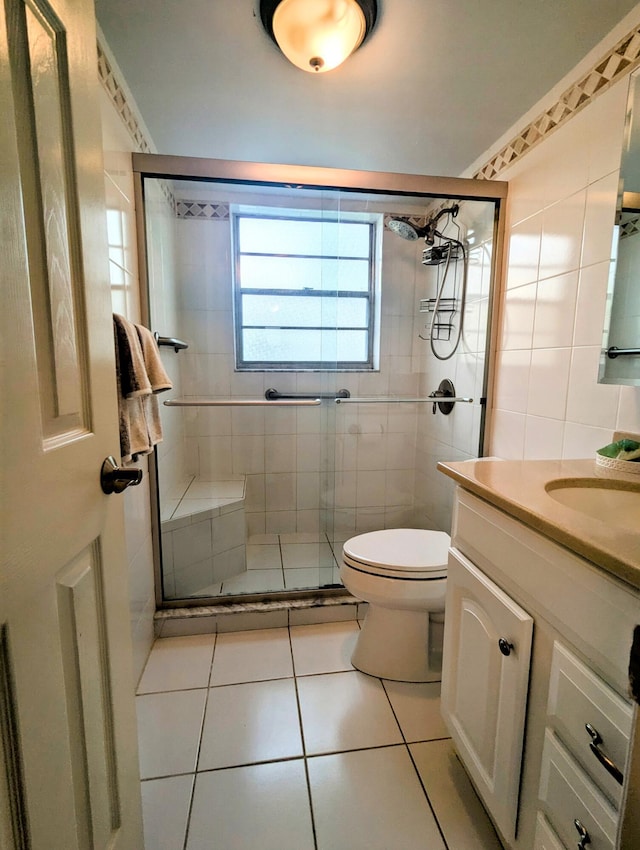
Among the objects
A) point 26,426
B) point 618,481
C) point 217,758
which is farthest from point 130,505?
point 618,481

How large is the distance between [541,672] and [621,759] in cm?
17

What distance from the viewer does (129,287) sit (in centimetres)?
139

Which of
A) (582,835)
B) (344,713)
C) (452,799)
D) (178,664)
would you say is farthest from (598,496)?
(178,664)

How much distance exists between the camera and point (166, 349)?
1.94 metres

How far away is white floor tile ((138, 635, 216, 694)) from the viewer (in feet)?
4.51

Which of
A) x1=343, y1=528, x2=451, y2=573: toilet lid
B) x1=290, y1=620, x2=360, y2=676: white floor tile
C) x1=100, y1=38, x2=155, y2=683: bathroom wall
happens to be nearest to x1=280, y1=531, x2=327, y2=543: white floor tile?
x1=290, y1=620, x2=360, y2=676: white floor tile

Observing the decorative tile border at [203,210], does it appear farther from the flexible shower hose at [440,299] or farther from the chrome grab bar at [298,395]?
the flexible shower hose at [440,299]

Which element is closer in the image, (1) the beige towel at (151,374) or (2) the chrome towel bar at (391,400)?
(1) the beige towel at (151,374)

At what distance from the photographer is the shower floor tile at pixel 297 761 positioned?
3.03 feet

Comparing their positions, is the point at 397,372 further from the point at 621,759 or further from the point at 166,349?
the point at 621,759

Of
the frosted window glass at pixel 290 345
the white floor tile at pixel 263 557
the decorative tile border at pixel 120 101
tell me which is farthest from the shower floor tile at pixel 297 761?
the decorative tile border at pixel 120 101

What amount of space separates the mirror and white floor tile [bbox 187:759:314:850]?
146 centimetres

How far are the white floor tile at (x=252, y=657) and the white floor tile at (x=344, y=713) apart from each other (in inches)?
5.5

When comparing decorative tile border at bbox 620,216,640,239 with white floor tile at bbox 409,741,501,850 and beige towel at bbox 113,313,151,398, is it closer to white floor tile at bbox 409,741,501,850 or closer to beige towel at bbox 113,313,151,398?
beige towel at bbox 113,313,151,398
